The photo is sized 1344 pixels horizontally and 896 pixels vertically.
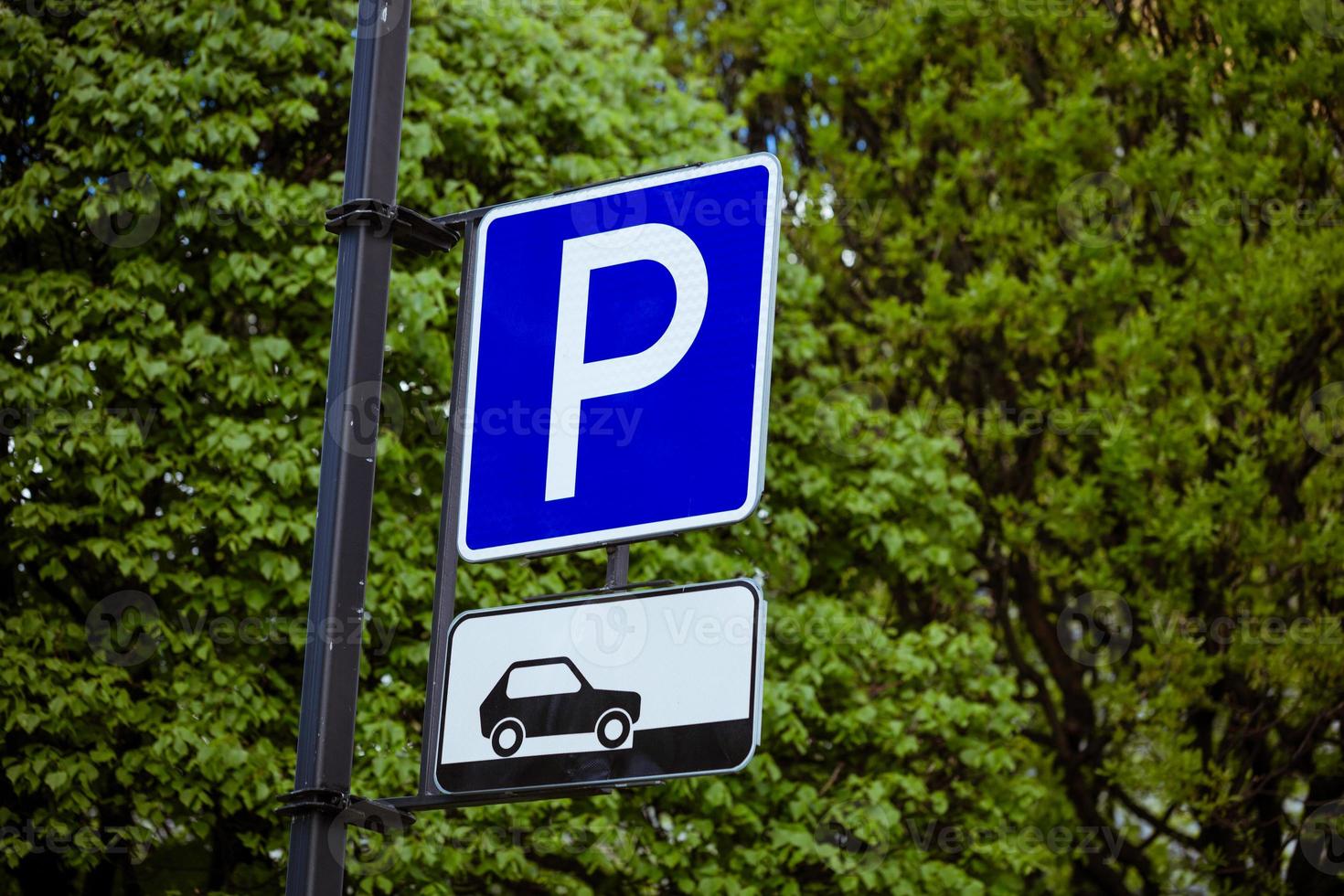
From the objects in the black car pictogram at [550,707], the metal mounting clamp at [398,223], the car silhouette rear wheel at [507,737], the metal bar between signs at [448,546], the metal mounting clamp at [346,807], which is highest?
the metal mounting clamp at [398,223]

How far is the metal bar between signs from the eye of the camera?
3.74 m

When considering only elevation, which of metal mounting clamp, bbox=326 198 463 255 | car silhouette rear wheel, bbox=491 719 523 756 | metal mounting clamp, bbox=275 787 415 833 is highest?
metal mounting clamp, bbox=326 198 463 255

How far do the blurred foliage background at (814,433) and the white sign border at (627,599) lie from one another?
5044mm

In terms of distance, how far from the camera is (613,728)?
3471mm

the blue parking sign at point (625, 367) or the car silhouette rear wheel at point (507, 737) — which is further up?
the blue parking sign at point (625, 367)

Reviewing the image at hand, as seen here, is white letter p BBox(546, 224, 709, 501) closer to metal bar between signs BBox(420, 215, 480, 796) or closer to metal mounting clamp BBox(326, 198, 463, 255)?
metal bar between signs BBox(420, 215, 480, 796)

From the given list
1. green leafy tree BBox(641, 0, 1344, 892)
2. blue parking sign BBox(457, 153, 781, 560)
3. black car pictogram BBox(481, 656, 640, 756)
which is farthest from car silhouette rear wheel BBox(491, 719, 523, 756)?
green leafy tree BBox(641, 0, 1344, 892)

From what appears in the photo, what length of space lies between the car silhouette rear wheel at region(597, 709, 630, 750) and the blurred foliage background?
17.6 ft

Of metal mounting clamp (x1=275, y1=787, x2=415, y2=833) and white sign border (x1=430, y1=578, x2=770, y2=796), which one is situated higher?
white sign border (x1=430, y1=578, x2=770, y2=796)

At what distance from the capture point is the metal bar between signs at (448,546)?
3744 millimetres

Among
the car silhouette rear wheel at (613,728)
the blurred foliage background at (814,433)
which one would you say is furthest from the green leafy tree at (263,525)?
the car silhouette rear wheel at (613,728)

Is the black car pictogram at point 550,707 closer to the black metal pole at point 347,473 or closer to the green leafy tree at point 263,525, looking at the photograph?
the black metal pole at point 347,473

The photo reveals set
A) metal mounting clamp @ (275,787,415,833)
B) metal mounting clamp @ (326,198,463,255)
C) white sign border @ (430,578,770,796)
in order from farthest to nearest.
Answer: metal mounting clamp @ (326,198,463,255) < metal mounting clamp @ (275,787,415,833) < white sign border @ (430,578,770,796)

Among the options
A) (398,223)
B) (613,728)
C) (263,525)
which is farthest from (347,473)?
(263,525)
